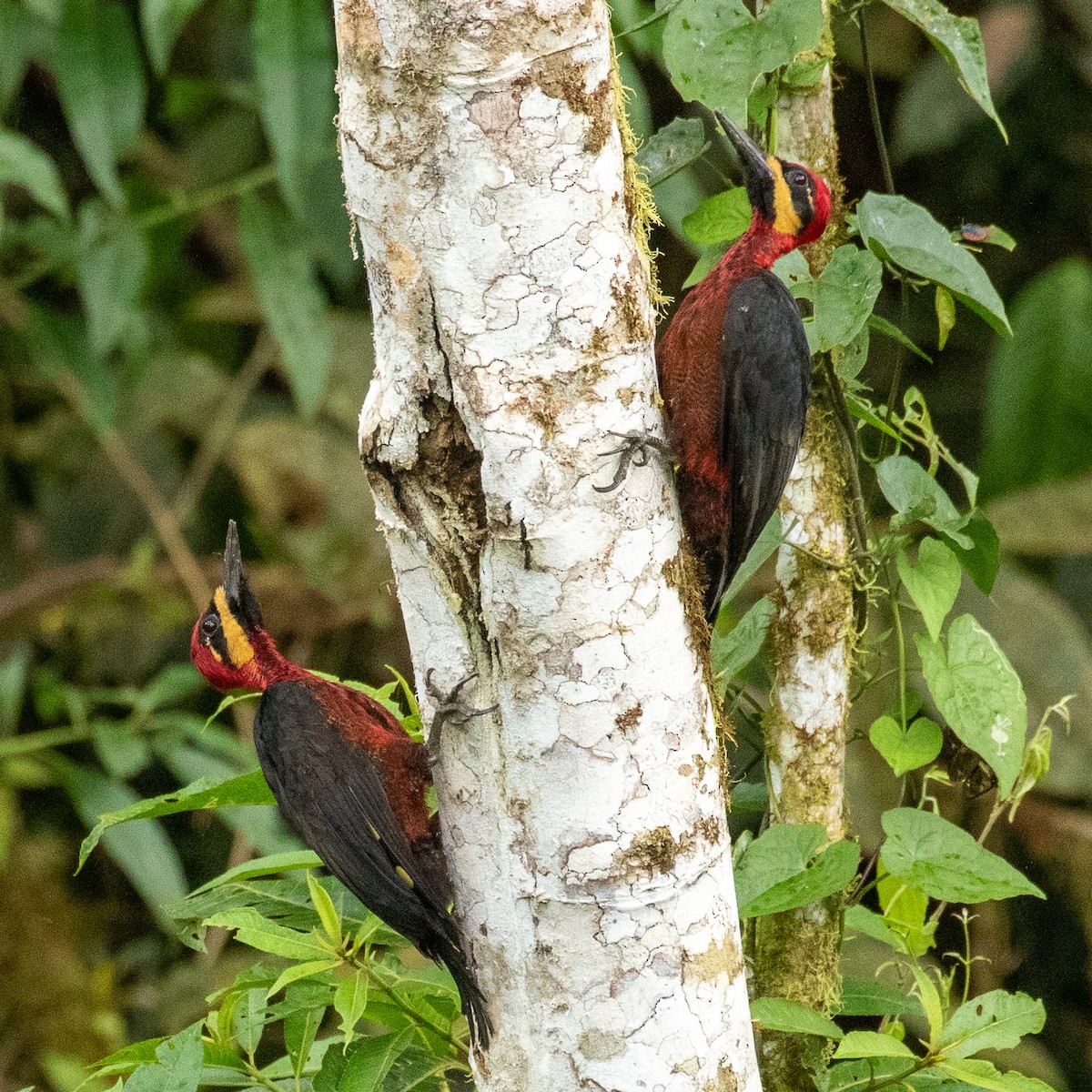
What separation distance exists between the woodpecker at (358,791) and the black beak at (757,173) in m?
0.70

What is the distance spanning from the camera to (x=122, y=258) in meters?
3.07

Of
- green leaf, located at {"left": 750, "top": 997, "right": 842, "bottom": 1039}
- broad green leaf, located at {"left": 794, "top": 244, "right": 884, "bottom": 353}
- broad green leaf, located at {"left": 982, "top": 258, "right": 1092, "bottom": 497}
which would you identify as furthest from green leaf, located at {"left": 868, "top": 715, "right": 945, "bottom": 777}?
broad green leaf, located at {"left": 982, "top": 258, "right": 1092, "bottom": 497}

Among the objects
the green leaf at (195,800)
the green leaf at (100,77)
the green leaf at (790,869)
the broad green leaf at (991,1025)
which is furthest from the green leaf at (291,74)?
the broad green leaf at (991,1025)

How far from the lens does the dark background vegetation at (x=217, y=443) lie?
10.1ft

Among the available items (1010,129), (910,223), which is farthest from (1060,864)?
(910,223)

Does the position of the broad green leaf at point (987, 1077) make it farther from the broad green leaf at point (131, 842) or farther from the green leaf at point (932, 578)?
the broad green leaf at point (131, 842)

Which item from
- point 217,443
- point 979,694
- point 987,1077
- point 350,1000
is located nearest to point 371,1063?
point 350,1000

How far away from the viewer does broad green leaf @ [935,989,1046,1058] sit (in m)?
1.32

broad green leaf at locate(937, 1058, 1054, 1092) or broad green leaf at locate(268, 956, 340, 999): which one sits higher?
broad green leaf at locate(268, 956, 340, 999)

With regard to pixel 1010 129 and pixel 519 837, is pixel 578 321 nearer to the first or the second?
pixel 519 837

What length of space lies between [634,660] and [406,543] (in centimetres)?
23

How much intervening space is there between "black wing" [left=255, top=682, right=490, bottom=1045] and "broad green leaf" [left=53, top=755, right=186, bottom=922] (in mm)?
1491

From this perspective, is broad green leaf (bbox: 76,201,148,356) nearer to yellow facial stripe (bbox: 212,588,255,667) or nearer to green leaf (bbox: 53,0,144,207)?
green leaf (bbox: 53,0,144,207)

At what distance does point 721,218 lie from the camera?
5.25ft
